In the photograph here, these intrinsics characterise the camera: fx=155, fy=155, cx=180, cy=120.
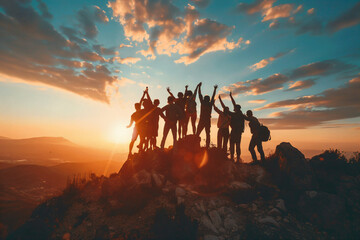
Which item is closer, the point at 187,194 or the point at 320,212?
the point at 320,212

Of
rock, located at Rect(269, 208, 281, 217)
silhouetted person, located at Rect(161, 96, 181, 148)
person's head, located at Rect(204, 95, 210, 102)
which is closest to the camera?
rock, located at Rect(269, 208, 281, 217)

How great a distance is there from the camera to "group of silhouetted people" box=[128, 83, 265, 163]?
866cm

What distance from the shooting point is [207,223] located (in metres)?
5.99

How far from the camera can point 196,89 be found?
9031mm

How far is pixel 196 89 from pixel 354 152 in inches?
367

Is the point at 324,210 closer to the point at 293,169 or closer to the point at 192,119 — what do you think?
the point at 293,169

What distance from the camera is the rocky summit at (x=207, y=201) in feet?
18.6

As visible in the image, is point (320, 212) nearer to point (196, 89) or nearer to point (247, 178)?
point (247, 178)

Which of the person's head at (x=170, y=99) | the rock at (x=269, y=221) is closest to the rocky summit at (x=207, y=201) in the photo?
the rock at (x=269, y=221)

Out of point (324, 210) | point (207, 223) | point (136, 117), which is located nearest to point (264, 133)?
point (324, 210)

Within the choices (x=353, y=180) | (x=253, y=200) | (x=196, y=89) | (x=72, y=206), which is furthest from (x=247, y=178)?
(x=72, y=206)

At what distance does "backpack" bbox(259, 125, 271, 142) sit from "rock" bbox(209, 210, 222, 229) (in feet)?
15.3

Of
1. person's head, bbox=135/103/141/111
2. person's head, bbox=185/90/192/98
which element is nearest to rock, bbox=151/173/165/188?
person's head, bbox=135/103/141/111

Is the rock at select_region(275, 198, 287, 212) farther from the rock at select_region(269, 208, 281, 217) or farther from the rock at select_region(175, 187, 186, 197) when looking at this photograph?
the rock at select_region(175, 187, 186, 197)
